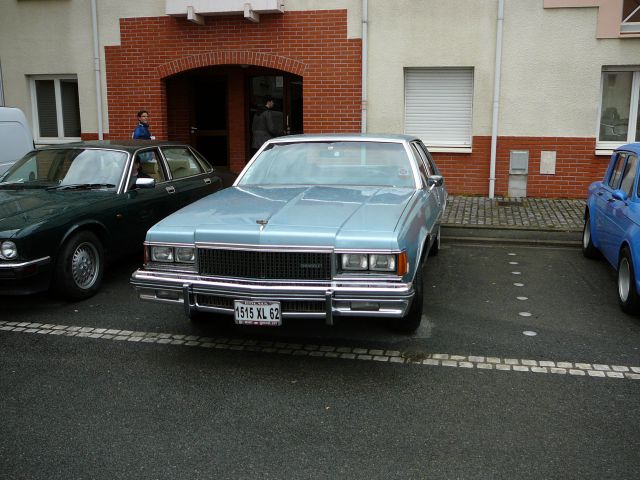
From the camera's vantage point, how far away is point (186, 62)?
13.2 metres

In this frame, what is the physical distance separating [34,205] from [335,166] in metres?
3.01

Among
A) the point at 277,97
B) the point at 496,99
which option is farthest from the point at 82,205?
the point at 277,97

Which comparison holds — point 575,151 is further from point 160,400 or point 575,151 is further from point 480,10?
point 160,400

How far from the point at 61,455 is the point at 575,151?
10755 mm

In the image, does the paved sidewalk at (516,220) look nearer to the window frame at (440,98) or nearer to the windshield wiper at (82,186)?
the window frame at (440,98)

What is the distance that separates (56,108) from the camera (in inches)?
570

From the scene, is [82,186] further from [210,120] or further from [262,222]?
[210,120]

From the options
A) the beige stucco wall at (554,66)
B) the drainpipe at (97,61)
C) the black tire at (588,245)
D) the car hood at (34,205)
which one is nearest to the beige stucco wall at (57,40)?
the drainpipe at (97,61)

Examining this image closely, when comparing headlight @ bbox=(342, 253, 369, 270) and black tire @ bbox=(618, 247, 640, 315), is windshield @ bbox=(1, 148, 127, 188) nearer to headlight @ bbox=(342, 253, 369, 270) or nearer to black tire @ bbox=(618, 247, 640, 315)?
headlight @ bbox=(342, 253, 369, 270)

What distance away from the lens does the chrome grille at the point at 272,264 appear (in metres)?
4.45

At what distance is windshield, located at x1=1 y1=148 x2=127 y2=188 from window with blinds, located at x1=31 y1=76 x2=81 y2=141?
286 inches

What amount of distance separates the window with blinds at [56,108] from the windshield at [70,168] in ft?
23.9

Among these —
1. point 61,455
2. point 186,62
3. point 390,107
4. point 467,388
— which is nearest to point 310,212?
point 467,388

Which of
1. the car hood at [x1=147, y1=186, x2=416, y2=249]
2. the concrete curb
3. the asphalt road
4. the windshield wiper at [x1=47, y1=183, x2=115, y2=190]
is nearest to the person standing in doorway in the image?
the concrete curb
